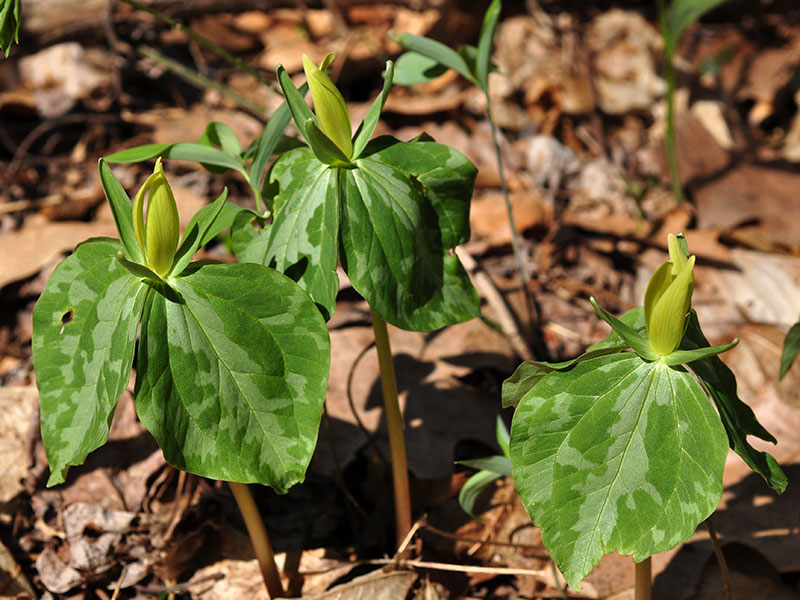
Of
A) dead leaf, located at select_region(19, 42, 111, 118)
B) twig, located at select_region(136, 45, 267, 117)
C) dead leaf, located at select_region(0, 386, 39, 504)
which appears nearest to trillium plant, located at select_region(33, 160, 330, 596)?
dead leaf, located at select_region(0, 386, 39, 504)

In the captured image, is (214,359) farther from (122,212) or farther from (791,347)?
(791,347)

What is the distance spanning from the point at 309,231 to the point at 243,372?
0.84ft

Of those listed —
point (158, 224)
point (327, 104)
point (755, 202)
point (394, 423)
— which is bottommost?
point (755, 202)

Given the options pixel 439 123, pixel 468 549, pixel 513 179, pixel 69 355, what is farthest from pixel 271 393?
pixel 439 123

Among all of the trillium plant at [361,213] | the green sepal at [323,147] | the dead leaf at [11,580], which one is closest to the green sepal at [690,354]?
the trillium plant at [361,213]

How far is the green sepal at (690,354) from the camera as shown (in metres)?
0.96

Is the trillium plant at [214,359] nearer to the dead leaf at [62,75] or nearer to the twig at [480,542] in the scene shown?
the twig at [480,542]

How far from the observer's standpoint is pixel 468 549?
5.99ft

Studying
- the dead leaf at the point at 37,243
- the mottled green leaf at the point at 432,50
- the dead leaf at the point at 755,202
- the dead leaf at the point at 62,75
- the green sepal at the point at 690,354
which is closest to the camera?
the green sepal at the point at 690,354

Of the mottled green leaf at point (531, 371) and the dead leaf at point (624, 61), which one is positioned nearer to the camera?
the mottled green leaf at point (531, 371)

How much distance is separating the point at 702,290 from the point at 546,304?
1.90 ft

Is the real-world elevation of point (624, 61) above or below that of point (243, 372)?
below

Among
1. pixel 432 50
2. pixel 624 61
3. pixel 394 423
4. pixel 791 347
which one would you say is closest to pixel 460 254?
pixel 432 50

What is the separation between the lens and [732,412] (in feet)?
3.67
